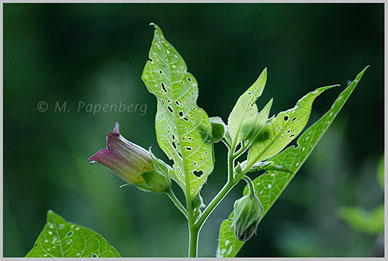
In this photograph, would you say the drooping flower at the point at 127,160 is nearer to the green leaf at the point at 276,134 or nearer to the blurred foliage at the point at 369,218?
the green leaf at the point at 276,134

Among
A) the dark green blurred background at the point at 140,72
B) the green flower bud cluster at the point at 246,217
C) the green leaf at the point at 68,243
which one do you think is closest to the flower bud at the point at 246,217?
the green flower bud cluster at the point at 246,217

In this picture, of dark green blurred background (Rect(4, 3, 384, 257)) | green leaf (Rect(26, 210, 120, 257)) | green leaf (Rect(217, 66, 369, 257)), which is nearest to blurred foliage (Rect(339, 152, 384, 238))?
green leaf (Rect(217, 66, 369, 257))

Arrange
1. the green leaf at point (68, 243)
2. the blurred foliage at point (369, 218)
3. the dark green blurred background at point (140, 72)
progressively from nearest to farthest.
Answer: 1. the green leaf at point (68, 243)
2. the blurred foliage at point (369, 218)
3. the dark green blurred background at point (140, 72)

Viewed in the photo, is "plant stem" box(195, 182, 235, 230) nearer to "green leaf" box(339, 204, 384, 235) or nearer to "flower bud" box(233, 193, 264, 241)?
"flower bud" box(233, 193, 264, 241)

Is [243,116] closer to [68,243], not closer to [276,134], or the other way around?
[276,134]

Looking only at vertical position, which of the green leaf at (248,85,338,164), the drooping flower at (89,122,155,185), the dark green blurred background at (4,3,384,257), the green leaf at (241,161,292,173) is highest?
the green leaf at (248,85,338,164)

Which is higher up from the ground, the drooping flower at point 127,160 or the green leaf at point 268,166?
the green leaf at point 268,166

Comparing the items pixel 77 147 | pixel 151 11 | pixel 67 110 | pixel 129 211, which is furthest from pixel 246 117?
pixel 151 11

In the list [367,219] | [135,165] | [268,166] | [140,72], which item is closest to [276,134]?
[268,166]
